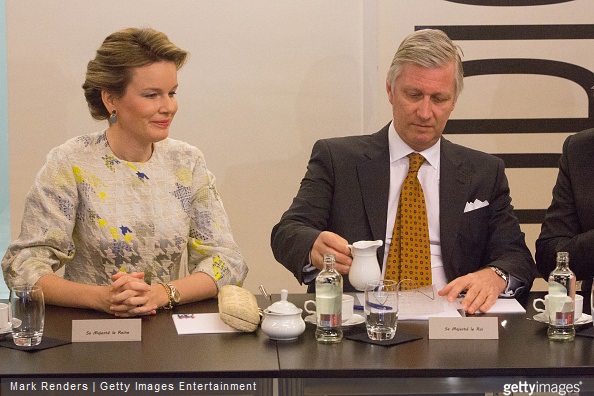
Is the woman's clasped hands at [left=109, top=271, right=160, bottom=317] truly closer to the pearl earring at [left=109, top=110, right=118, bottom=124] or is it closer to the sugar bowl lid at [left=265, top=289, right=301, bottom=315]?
the sugar bowl lid at [left=265, top=289, right=301, bottom=315]

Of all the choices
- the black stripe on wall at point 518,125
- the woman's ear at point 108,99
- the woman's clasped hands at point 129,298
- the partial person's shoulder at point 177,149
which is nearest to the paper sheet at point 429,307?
the woman's clasped hands at point 129,298

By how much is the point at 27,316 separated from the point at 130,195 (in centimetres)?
85

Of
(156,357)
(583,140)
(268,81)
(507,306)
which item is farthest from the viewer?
(268,81)

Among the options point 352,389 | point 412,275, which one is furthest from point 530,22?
point 352,389

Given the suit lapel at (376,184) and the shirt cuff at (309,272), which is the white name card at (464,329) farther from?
the suit lapel at (376,184)

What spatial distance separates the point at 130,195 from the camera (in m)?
2.86

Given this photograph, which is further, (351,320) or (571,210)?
(571,210)

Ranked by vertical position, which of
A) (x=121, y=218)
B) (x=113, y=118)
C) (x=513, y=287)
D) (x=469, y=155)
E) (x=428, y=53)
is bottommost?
(x=513, y=287)

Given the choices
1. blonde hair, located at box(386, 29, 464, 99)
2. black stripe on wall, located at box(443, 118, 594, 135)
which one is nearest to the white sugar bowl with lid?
blonde hair, located at box(386, 29, 464, 99)

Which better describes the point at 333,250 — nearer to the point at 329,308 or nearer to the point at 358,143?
the point at 329,308

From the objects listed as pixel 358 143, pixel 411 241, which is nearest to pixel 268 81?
pixel 358 143

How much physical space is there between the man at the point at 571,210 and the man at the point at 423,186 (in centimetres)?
10

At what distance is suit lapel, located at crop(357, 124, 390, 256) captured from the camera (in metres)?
2.94

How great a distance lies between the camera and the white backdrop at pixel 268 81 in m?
4.15
